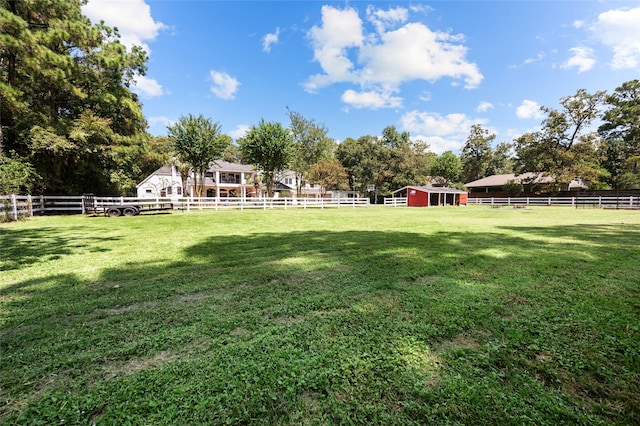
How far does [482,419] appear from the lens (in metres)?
1.53

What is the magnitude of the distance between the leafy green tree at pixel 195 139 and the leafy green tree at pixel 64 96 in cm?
412

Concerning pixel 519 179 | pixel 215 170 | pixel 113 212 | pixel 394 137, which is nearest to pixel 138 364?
pixel 113 212

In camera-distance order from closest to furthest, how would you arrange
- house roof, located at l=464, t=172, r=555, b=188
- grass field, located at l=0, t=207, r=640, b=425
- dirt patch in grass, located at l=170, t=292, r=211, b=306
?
grass field, located at l=0, t=207, r=640, b=425, dirt patch in grass, located at l=170, t=292, r=211, b=306, house roof, located at l=464, t=172, r=555, b=188

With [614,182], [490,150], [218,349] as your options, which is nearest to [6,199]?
[218,349]

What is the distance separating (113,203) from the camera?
653 inches

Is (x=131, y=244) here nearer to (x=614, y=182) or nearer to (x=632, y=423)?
(x=632, y=423)

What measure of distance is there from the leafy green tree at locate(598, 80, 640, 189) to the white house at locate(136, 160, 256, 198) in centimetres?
4320

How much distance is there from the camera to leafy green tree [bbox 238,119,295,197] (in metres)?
25.6

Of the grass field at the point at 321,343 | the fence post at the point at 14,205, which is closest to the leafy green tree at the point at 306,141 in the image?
the fence post at the point at 14,205

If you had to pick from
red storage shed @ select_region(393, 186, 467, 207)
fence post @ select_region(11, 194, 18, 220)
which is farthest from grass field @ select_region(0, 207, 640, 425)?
red storage shed @ select_region(393, 186, 467, 207)

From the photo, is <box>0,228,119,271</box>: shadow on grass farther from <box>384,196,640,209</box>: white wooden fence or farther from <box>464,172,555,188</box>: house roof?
<box>464,172,555,188</box>: house roof

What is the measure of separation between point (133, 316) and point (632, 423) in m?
3.69

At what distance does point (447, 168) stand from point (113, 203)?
1803 inches

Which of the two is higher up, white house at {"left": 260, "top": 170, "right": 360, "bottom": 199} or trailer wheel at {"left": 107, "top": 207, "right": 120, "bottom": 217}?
white house at {"left": 260, "top": 170, "right": 360, "bottom": 199}
